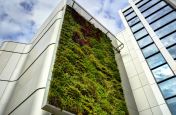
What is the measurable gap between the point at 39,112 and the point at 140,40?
11929 mm

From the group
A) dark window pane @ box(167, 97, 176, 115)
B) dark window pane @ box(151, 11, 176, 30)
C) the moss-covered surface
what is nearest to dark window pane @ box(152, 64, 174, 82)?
dark window pane @ box(167, 97, 176, 115)

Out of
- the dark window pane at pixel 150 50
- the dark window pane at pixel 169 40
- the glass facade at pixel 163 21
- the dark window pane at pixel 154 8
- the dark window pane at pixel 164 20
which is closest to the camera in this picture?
the dark window pane at pixel 169 40

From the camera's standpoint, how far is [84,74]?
9.01 metres

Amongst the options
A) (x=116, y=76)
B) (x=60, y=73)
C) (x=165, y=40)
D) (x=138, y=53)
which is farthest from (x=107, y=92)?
(x=165, y=40)

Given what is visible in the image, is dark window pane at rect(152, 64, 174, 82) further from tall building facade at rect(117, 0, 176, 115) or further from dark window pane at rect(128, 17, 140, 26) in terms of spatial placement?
dark window pane at rect(128, 17, 140, 26)

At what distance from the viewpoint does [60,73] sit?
7797 mm

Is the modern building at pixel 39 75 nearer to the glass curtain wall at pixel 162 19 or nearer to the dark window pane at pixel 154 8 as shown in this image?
the glass curtain wall at pixel 162 19

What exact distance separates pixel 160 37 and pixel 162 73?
11.8 feet

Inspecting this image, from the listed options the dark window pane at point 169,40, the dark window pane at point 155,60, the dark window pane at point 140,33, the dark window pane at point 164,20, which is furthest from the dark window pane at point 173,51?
the dark window pane at point 140,33

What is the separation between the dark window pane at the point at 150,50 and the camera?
48.0 ft

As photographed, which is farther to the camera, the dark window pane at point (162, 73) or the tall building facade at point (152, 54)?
Answer: the dark window pane at point (162, 73)

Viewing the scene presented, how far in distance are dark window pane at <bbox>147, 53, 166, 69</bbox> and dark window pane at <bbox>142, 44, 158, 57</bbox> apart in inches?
19.0

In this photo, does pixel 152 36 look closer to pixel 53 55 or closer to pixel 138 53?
pixel 138 53

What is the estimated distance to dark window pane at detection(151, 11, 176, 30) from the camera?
53.4ft
